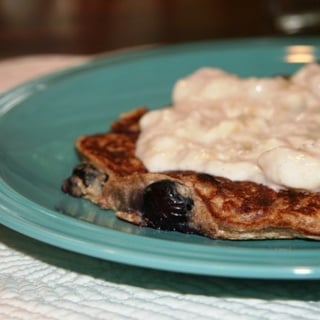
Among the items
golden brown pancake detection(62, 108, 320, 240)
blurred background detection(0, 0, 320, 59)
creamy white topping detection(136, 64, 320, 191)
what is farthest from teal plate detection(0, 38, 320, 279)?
blurred background detection(0, 0, 320, 59)

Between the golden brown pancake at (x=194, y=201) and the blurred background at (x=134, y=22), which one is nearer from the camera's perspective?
the golden brown pancake at (x=194, y=201)

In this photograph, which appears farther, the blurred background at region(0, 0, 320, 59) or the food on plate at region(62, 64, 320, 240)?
the blurred background at region(0, 0, 320, 59)

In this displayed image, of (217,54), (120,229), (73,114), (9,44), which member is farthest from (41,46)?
(120,229)

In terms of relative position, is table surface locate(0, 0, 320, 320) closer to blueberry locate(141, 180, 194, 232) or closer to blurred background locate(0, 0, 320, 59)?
blueberry locate(141, 180, 194, 232)

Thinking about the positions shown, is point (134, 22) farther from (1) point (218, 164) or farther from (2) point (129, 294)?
(2) point (129, 294)

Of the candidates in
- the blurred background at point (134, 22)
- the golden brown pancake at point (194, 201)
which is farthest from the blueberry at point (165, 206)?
the blurred background at point (134, 22)

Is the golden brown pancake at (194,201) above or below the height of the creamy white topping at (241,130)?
below

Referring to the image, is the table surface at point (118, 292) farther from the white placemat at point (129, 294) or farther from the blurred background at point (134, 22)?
the blurred background at point (134, 22)

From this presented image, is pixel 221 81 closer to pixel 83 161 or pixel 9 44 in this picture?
pixel 83 161
